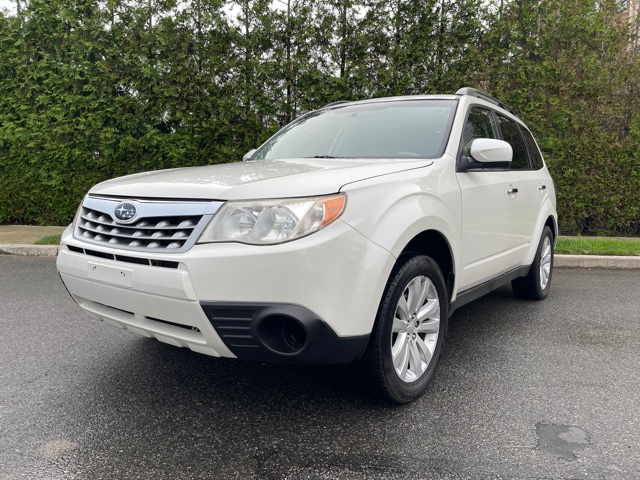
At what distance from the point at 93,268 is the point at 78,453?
0.83 m

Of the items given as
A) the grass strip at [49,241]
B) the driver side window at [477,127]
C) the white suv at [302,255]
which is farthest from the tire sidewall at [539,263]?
the grass strip at [49,241]

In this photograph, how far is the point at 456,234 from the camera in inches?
119

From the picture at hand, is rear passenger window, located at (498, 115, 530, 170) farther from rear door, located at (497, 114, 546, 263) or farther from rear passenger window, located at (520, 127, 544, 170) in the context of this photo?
rear passenger window, located at (520, 127, 544, 170)

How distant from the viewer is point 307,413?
2607 millimetres

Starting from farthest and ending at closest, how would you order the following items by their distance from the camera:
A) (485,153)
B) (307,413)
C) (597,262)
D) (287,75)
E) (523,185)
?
1. (287,75)
2. (597,262)
3. (523,185)
4. (485,153)
5. (307,413)

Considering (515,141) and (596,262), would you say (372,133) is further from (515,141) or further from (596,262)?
(596,262)

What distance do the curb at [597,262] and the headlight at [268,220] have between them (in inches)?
222

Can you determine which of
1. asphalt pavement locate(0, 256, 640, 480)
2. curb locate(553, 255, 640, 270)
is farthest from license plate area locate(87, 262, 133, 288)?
curb locate(553, 255, 640, 270)

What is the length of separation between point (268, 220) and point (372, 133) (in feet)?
5.22

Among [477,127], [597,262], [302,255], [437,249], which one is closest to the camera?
[302,255]

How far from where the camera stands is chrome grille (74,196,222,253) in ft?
7.43

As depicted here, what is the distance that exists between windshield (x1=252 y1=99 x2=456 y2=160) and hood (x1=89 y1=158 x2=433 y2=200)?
0.37 metres

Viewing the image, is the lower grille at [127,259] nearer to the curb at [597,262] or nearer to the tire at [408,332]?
the tire at [408,332]

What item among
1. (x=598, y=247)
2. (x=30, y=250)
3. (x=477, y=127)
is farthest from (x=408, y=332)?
(x=30, y=250)
